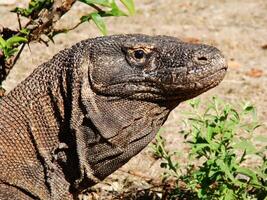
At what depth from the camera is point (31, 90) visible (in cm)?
414

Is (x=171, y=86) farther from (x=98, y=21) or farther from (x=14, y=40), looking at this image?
(x=14, y=40)

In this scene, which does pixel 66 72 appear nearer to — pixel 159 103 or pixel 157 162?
pixel 159 103

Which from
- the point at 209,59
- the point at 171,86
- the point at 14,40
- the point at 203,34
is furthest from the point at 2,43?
the point at 203,34

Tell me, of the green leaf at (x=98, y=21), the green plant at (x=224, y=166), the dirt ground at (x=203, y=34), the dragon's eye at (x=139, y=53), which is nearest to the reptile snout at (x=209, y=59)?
the dragon's eye at (x=139, y=53)

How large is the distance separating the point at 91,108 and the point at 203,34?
5935 millimetres

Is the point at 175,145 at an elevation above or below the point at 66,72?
below

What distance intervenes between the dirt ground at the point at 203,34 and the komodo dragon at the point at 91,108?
203cm

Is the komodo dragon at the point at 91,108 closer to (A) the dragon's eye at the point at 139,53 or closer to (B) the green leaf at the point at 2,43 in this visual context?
(A) the dragon's eye at the point at 139,53

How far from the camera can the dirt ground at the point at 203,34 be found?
7602mm

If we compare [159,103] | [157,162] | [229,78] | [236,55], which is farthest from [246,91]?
[159,103]

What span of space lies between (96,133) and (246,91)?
4168 millimetres

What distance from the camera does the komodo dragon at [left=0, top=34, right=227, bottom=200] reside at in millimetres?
4039

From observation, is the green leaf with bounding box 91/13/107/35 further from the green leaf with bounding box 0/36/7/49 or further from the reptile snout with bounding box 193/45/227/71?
the reptile snout with bounding box 193/45/227/71

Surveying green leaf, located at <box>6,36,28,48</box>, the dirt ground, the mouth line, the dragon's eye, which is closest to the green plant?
the mouth line
